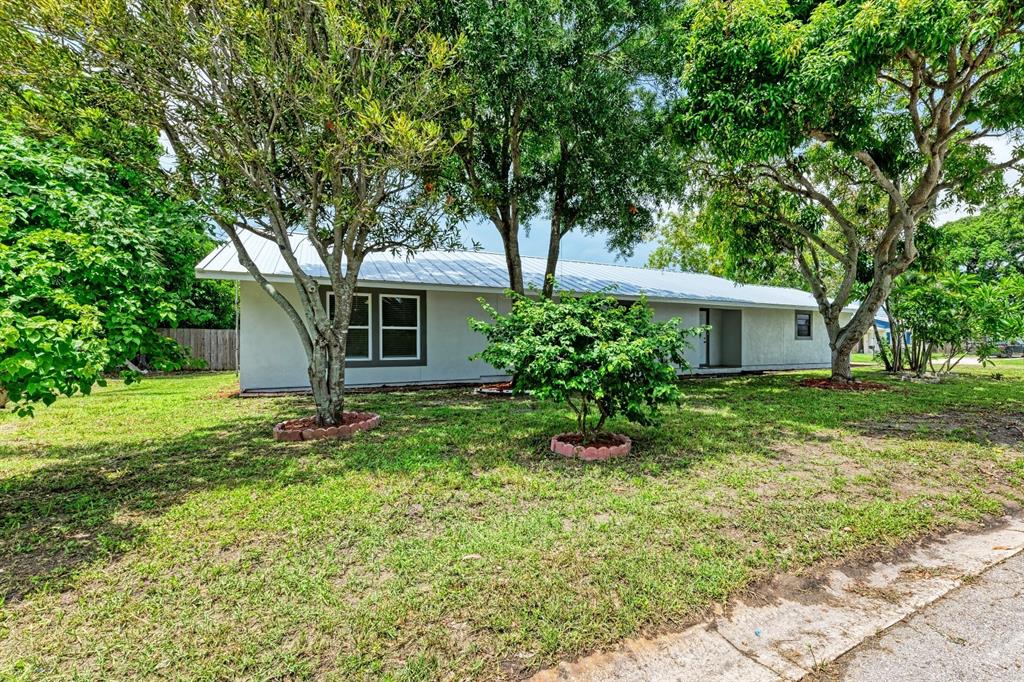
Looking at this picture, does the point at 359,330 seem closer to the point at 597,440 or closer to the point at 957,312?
the point at 597,440

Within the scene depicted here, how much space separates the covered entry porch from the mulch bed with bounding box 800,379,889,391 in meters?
5.03

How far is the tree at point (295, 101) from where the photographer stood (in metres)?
5.34

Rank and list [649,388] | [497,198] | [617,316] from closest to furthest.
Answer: [649,388], [617,316], [497,198]

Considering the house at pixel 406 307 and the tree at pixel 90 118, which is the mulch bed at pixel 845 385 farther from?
the tree at pixel 90 118

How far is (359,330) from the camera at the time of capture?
37.2 ft

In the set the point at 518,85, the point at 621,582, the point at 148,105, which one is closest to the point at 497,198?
the point at 518,85

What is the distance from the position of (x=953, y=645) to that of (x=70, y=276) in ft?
19.5

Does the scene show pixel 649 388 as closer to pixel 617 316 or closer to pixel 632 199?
pixel 617 316

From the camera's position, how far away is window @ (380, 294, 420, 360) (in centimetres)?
1162

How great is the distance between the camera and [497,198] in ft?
31.6

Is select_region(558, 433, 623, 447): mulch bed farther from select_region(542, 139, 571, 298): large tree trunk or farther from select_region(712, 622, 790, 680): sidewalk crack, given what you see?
select_region(542, 139, 571, 298): large tree trunk

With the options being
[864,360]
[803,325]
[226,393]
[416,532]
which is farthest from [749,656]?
[864,360]

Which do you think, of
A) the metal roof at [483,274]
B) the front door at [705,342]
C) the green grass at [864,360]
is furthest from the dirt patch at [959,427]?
the green grass at [864,360]

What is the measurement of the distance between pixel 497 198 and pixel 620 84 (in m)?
3.03
